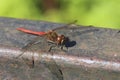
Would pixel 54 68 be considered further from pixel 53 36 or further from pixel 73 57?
pixel 53 36

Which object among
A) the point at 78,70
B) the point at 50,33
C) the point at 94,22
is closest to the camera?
the point at 78,70

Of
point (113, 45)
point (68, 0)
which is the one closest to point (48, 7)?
point (68, 0)

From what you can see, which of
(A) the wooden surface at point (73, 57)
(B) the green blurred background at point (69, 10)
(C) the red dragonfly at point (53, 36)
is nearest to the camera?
(A) the wooden surface at point (73, 57)

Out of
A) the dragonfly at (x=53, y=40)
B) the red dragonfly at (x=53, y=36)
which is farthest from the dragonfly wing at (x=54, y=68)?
the red dragonfly at (x=53, y=36)

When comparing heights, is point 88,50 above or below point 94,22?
above

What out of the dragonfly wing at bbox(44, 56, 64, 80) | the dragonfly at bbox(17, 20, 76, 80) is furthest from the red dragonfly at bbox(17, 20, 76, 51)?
the dragonfly wing at bbox(44, 56, 64, 80)

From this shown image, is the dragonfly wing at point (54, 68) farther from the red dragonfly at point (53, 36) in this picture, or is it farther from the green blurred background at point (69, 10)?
the green blurred background at point (69, 10)

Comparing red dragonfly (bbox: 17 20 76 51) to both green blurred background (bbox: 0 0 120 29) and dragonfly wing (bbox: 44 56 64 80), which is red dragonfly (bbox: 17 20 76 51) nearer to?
dragonfly wing (bbox: 44 56 64 80)

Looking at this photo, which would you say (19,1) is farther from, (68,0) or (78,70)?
(78,70)

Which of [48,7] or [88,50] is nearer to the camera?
[88,50]
